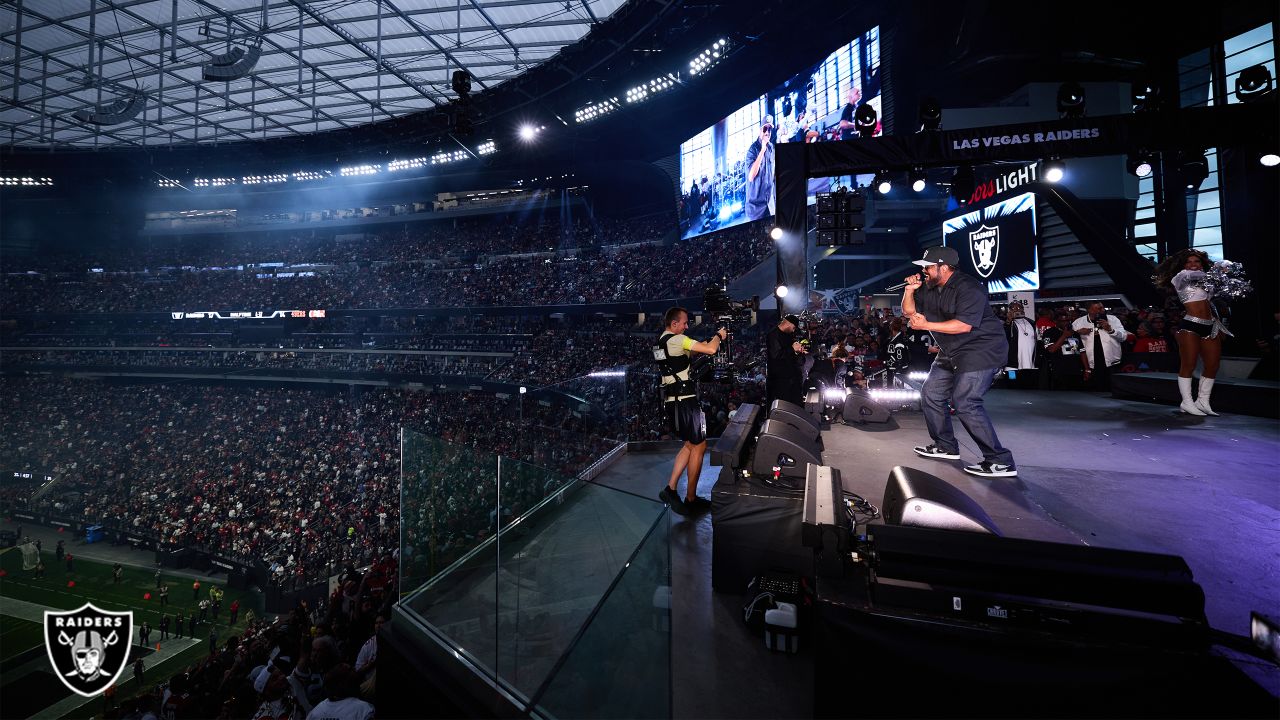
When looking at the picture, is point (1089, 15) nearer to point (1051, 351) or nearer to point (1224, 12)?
point (1224, 12)

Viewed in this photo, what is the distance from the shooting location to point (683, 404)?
15.1ft

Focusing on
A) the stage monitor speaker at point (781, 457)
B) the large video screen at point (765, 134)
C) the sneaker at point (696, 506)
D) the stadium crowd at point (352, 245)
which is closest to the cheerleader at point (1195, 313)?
the stage monitor speaker at point (781, 457)

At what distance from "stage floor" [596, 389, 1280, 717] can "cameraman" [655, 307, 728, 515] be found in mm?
346

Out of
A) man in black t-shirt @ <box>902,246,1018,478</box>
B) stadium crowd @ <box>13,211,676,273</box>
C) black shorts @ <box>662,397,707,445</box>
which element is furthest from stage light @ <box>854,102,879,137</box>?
stadium crowd @ <box>13,211,676,273</box>

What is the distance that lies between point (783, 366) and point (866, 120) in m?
4.74

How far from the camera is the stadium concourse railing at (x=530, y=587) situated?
1.86 m

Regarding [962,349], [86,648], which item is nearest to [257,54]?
[86,648]

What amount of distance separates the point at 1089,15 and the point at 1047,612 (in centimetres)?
1640

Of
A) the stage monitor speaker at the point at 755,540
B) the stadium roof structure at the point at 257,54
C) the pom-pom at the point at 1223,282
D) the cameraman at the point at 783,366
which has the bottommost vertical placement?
the stage monitor speaker at the point at 755,540

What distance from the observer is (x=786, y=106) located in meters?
16.6

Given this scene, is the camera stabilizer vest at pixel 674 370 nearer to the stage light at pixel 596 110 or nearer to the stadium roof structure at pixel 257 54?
the stadium roof structure at pixel 257 54

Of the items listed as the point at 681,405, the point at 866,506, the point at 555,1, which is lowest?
the point at 866,506

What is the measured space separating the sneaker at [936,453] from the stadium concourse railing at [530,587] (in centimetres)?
335

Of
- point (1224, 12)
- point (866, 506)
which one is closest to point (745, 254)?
point (1224, 12)
